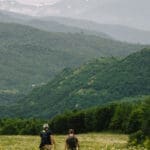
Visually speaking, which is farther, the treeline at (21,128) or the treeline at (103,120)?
the treeline at (21,128)

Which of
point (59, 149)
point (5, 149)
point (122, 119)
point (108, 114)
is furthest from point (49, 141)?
point (108, 114)

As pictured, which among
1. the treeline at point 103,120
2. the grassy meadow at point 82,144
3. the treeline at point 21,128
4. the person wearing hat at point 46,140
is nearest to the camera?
the person wearing hat at point 46,140

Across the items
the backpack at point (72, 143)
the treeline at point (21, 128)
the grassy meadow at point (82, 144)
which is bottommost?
the treeline at point (21, 128)

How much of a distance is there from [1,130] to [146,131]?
5001cm

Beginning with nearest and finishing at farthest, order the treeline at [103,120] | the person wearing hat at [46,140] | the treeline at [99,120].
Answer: the person wearing hat at [46,140], the treeline at [103,120], the treeline at [99,120]

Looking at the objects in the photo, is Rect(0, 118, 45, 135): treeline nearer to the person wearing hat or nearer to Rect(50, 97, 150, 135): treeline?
Rect(50, 97, 150, 135): treeline

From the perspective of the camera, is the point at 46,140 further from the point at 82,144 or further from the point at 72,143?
the point at 82,144

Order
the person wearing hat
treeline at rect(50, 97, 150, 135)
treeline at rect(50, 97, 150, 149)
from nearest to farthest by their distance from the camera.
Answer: the person wearing hat
treeline at rect(50, 97, 150, 149)
treeline at rect(50, 97, 150, 135)

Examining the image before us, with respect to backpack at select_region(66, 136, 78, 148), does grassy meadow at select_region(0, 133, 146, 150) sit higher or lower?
lower

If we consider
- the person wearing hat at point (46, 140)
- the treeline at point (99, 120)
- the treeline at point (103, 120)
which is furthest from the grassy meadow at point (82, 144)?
the treeline at point (99, 120)

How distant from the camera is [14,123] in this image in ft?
344

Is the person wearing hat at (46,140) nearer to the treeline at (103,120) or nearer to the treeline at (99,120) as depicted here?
the treeline at (103,120)

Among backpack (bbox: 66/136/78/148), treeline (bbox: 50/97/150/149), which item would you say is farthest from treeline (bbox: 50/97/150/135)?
backpack (bbox: 66/136/78/148)

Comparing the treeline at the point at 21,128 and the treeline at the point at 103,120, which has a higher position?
the treeline at the point at 103,120
